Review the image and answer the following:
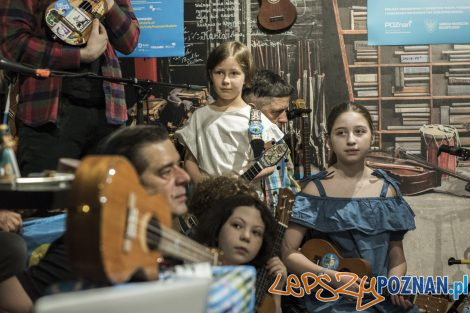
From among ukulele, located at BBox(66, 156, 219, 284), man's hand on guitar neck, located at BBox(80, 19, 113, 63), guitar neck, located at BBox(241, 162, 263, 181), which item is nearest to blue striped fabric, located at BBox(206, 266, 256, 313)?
ukulele, located at BBox(66, 156, 219, 284)

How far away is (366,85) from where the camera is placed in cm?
485

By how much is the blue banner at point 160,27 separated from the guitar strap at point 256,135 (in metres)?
1.37

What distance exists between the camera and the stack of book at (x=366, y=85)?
484 centimetres

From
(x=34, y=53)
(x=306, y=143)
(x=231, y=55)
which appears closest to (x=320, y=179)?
(x=231, y=55)

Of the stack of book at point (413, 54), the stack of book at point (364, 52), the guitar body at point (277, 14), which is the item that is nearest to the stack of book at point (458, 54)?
the stack of book at point (413, 54)

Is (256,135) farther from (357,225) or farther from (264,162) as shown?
(357,225)

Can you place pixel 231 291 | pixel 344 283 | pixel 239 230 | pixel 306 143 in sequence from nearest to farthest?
pixel 231 291 → pixel 239 230 → pixel 344 283 → pixel 306 143

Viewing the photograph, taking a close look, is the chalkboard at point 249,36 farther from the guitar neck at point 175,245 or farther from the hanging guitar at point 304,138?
the guitar neck at point 175,245

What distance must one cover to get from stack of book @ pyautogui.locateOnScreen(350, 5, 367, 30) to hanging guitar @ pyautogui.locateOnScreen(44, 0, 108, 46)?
2185mm

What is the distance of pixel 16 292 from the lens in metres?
1.90

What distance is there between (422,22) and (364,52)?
427mm

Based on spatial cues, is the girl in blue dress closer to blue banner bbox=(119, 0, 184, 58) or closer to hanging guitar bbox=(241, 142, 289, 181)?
hanging guitar bbox=(241, 142, 289, 181)

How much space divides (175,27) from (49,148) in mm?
2025

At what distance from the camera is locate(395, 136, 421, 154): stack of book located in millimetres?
4832
